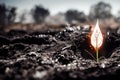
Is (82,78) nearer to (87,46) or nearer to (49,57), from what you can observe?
(49,57)

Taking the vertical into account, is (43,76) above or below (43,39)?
below

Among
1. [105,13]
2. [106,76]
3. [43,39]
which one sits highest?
[105,13]

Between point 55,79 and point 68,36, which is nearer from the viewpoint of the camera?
point 55,79

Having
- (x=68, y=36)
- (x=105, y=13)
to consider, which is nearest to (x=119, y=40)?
(x=68, y=36)

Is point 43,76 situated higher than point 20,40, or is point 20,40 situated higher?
point 20,40

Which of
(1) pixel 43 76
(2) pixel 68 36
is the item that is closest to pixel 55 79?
(1) pixel 43 76

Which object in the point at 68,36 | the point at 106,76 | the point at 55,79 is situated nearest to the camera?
the point at 55,79

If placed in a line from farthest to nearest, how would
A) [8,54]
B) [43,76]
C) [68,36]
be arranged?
[68,36] < [8,54] < [43,76]

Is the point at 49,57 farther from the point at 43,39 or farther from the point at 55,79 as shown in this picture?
the point at 55,79

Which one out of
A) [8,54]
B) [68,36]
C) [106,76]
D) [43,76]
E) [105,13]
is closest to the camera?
[43,76]
